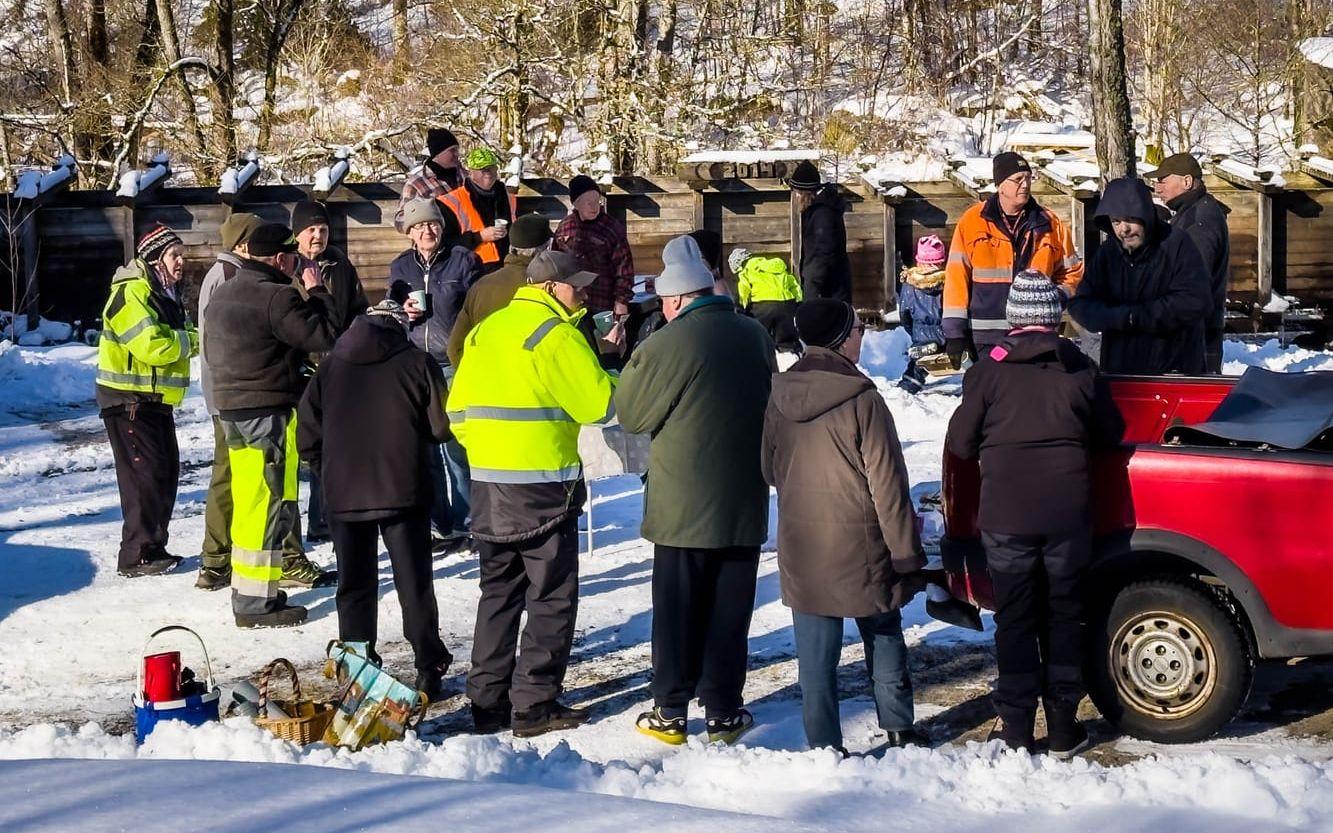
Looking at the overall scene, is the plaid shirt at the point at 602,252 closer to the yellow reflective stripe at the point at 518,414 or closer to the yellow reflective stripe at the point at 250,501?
the yellow reflective stripe at the point at 250,501

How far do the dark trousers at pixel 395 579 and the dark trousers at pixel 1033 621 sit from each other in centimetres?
240

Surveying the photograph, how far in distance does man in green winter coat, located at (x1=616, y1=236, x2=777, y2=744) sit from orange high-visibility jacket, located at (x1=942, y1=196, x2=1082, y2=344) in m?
2.88

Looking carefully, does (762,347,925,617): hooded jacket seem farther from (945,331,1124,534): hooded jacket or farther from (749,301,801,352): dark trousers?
(749,301,801,352): dark trousers

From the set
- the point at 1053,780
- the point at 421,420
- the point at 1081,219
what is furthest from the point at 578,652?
the point at 1081,219

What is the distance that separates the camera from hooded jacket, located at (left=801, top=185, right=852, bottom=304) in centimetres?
1363

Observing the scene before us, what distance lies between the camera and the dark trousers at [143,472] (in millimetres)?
8766

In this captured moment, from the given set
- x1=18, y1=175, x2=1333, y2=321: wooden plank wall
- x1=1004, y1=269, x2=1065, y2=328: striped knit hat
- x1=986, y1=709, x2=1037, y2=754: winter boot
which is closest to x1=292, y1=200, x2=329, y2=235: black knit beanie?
x1=1004, y1=269, x2=1065, y2=328: striped knit hat

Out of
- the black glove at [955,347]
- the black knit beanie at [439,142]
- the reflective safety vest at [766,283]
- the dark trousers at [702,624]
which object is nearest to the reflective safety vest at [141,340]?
the black knit beanie at [439,142]

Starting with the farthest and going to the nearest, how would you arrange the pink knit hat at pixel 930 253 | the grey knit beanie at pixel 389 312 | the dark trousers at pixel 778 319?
the pink knit hat at pixel 930 253 < the dark trousers at pixel 778 319 < the grey knit beanie at pixel 389 312

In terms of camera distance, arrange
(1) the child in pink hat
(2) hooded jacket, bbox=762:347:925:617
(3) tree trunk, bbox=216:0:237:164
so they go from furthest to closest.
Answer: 1. (3) tree trunk, bbox=216:0:237:164
2. (1) the child in pink hat
3. (2) hooded jacket, bbox=762:347:925:617

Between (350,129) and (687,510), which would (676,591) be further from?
(350,129)

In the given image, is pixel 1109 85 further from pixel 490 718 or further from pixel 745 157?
pixel 490 718

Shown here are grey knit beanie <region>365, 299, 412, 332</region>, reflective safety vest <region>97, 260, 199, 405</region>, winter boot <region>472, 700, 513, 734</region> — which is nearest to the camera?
winter boot <region>472, 700, 513, 734</region>

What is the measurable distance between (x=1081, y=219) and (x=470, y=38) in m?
12.1
